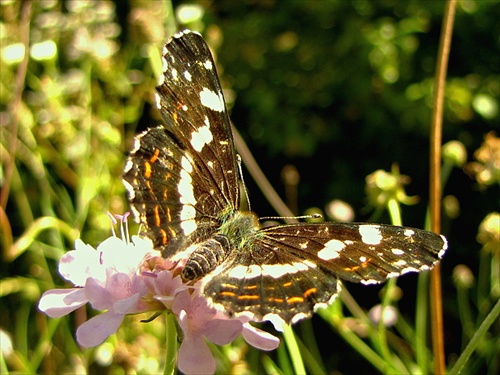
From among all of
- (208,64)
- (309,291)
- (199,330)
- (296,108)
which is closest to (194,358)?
(199,330)

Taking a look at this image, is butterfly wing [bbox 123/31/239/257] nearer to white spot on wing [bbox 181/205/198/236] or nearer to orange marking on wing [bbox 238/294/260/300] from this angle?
white spot on wing [bbox 181/205/198/236]

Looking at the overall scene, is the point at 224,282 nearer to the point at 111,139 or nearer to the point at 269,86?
the point at 111,139

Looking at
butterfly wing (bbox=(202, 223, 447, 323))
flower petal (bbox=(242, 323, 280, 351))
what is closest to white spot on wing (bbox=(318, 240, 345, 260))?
butterfly wing (bbox=(202, 223, 447, 323))

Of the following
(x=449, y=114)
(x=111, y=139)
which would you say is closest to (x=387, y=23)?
(x=449, y=114)

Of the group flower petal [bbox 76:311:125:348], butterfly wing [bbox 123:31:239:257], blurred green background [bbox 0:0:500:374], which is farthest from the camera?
blurred green background [bbox 0:0:500:374]

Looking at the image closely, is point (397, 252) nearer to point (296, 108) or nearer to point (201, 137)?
point (201, 137)

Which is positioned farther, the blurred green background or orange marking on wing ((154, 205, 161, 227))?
the blurred green background

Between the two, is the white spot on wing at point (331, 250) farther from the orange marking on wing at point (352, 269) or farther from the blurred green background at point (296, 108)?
the blurred green background at point (296, 108)
